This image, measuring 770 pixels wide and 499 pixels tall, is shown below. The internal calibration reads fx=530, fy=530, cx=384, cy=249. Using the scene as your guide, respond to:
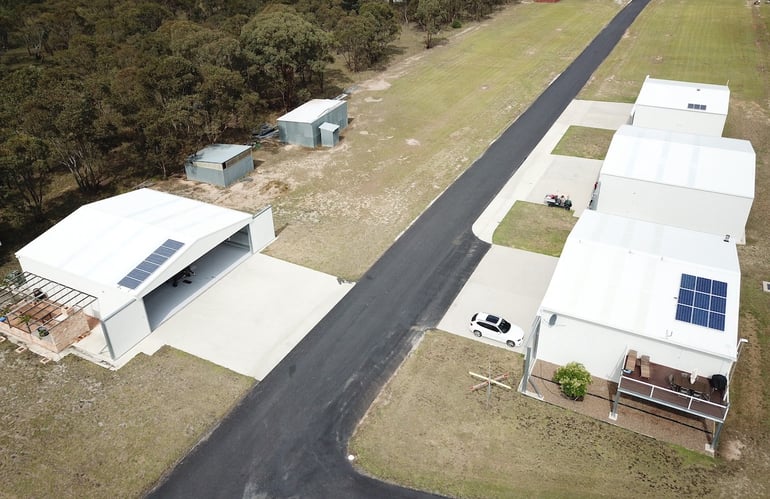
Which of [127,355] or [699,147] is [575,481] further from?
[699,147]

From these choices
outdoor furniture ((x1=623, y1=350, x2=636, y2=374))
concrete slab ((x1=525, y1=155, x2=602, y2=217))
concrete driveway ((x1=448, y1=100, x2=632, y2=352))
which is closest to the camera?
outdoor furniture ((x1=623, y1=350, x2=636, y2=374))

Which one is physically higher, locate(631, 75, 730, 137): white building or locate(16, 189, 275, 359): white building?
locate(631, 75, 730, 137): white building

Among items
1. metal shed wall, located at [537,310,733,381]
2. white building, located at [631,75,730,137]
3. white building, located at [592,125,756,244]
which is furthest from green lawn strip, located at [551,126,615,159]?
metal shed wall, located at [537,310,733,381]

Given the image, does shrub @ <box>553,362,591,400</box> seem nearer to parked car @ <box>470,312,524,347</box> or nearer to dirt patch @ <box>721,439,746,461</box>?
parked car @ <box>470,312,524,347</box>

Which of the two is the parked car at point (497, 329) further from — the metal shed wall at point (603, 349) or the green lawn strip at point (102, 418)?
the green lawn strip at point (102, 418)

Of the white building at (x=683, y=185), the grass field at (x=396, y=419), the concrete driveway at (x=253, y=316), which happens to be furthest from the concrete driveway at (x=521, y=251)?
the concrete driveway at (x=253, y=316)
